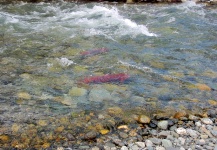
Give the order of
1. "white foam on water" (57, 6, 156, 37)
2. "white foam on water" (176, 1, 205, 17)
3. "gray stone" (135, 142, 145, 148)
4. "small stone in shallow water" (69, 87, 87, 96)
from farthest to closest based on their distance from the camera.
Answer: "white foam on water" (176, 1, 205, 17) < "white foam on water" (57, 6, 156, 37) < "small stone in shallow water" (69, 87, 87, 96) < "gray stone" (135, 142, 145, 148)

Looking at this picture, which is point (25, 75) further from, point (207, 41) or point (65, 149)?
point (207, 41)

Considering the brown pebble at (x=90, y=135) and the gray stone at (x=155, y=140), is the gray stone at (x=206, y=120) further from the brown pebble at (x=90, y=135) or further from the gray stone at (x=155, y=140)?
the brown pebble at (x=90, y=135)

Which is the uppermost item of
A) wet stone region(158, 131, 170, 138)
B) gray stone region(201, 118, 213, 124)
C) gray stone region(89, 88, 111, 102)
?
gray stone region(89, 88, 111, 102)

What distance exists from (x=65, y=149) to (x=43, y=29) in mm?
6022

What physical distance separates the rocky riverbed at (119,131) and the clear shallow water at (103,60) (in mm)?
285

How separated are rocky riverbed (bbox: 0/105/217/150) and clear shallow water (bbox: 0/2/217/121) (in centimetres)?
29

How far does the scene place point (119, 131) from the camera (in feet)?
14.7

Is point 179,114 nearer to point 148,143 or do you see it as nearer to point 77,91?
point 148,143

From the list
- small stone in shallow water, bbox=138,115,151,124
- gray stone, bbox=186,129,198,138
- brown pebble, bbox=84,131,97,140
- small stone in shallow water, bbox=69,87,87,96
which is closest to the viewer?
brown pebble, bbox=84,131,97,140

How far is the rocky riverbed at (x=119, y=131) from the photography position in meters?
4.12

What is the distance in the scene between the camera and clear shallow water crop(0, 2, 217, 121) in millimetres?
5383

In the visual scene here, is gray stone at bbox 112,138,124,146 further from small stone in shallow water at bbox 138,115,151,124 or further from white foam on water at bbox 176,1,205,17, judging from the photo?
white foam on water at bbox 176,1,205,17

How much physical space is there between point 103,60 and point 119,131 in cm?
284

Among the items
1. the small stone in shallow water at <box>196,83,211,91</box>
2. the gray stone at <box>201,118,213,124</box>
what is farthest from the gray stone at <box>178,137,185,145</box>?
the small stone in shallow water at <box>196,83,211,91</box>
